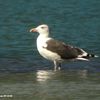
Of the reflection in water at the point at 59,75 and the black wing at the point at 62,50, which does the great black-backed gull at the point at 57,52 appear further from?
the reflection in water at the point at 59,75

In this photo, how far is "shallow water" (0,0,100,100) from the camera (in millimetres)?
12680

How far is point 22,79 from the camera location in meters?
14.2

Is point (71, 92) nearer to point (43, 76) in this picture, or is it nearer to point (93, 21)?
point (43, 76)

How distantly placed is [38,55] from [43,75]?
326 centimetres

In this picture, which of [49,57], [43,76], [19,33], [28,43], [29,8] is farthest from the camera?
[29,8]

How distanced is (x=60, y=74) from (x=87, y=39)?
18.5 feet

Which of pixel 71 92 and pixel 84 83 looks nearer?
pixel 71 92

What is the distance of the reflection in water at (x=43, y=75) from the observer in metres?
14.2

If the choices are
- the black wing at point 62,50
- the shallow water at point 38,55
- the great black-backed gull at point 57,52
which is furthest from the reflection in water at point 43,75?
the black wing at point 62,50

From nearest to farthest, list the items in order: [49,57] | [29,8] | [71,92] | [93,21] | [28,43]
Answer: [71,92] → [49,57] → [28,43] → [93,21] → [29,8]

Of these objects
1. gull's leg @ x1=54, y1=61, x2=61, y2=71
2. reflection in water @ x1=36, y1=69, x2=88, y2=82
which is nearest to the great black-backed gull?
gull's leg @ x1=54, y1=61, x2=61, y2=71

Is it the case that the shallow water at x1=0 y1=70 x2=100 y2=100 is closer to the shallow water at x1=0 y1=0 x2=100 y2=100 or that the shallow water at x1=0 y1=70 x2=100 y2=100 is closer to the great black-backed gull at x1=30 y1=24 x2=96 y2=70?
the shallow water at x1=0 y1=0 x2=100 y2=100

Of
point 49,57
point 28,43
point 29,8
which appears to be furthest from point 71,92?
point 29,8

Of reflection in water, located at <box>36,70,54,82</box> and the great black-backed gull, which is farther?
the great black-backed gull
